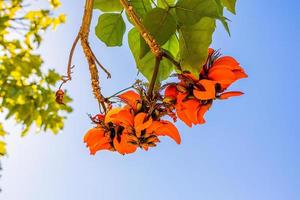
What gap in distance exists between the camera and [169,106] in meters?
0.71

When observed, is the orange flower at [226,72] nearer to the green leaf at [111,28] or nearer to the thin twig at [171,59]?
the thin twig at [171,59]

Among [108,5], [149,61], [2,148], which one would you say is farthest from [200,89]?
[2,148]

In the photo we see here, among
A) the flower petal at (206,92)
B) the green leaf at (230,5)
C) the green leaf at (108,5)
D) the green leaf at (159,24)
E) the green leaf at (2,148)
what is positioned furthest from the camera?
the green leaf at (2,148)

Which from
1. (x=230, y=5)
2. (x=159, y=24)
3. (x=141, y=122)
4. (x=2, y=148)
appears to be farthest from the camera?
(x=2, y=148)

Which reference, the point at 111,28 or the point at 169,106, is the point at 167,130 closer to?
the point at 169,106

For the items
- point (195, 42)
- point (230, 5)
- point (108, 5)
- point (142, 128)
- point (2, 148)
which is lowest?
point (142, 128)

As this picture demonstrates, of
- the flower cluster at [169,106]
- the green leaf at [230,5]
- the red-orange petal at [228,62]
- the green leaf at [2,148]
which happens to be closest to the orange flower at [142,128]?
the flower cluster at [169,106]

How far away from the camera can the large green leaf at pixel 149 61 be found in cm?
91

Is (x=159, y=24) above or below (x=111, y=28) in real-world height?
below

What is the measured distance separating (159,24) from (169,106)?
15 cm

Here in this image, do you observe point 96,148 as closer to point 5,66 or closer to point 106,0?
point 106,0

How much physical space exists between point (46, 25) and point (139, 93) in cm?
191

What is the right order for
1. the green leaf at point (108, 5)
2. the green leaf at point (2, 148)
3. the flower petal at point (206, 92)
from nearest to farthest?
the flower petal at point (206, 92)
the green leaf at point (108, 5)
the green leaf at point (2, 148)

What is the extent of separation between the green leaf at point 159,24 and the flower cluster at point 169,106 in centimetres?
9
